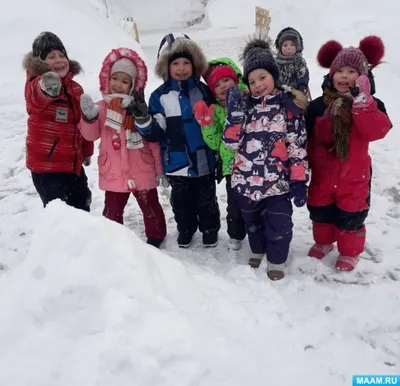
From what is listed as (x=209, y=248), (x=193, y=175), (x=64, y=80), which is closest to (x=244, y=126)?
(x=193, y=175)

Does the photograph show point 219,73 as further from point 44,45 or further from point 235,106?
point 44,45

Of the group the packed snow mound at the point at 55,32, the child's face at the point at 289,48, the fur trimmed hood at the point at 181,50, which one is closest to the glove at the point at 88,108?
the fur trimmed hood at the point at 181,50

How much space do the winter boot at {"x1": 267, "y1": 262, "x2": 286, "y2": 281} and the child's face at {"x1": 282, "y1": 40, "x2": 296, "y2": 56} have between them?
270 centimetres

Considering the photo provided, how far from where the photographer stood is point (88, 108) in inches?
135

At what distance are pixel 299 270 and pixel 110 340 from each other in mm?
2007

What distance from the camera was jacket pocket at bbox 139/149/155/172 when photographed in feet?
12.5

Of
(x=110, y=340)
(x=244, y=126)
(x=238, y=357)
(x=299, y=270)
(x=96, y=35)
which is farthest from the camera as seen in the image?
(x=96, y=35)

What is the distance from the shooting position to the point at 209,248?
4145 mm

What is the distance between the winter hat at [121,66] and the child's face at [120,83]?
35 millimetres

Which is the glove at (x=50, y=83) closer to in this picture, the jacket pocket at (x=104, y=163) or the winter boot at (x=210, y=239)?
the jacket pocket at (x=104, y=163)

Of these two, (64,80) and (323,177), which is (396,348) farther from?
(64,80)

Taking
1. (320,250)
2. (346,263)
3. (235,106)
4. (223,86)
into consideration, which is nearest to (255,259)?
(320,250)

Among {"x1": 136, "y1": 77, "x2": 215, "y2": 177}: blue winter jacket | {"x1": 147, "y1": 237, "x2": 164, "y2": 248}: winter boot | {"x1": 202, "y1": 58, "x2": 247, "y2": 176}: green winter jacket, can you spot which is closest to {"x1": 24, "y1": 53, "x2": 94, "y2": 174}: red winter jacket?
{"x1": 136, "y1": 77, "x2": 215, "y2": 177}: blue winter jacket

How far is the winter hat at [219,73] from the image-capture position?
139 inches
